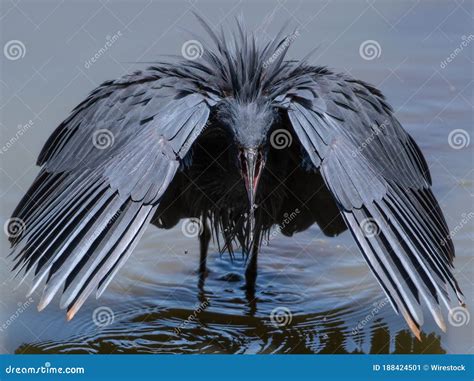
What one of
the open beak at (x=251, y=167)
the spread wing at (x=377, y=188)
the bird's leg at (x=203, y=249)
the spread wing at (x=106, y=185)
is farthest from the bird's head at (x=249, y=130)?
the bird's leg at (x=203, y=249)

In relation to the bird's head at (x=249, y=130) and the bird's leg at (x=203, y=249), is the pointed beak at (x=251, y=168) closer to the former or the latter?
the bird's head at (x=249, y=130)

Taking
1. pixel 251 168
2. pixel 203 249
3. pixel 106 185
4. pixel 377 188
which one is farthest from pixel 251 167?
pixel 203 249

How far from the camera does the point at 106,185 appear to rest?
6395 mm

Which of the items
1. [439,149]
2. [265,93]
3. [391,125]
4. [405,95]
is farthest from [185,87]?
[405,95]

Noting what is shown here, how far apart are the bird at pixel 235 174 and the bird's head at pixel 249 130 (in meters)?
0.01

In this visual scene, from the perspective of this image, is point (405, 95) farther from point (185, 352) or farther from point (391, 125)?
point (185, 352)

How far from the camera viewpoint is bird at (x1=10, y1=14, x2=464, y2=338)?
6.09m

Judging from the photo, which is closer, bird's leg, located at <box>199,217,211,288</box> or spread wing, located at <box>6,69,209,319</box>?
spread wing, located at <box>6,69,209,319</box>

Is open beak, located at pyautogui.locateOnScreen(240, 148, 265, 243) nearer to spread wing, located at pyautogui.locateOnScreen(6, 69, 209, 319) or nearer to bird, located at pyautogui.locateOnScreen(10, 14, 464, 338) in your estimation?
bird, located at pyautogui.locateOnScreen(10, 14, 464, 338)

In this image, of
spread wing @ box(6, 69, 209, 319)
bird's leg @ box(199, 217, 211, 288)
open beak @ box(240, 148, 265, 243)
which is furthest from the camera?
bird's leg @ box(199, 217, 211, 288)

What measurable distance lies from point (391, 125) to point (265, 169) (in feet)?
3.26

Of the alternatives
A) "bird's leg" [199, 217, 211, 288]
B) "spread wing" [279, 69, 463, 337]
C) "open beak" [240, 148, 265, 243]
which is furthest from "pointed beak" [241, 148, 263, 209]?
"bird's leg" [199, 217, 211, 288]

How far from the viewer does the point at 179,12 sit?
11648 mm

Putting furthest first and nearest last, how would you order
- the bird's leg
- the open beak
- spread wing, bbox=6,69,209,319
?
the bird's leg
the open beak
spread wing, bbox=6,69,209,319
